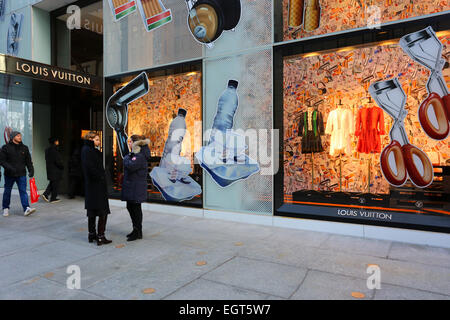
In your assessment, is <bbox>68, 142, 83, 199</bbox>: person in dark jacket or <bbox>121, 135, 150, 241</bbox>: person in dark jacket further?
<bbox>68, 142, 83, 199</bbox>: person in dark jacket

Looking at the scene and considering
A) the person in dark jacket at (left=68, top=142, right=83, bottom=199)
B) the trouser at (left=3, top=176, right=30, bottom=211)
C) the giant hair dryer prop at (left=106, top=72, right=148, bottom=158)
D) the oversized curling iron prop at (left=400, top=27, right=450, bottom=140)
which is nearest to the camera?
the oversized curling iron prop at (left=400, top=27, right=450, bottom=140)

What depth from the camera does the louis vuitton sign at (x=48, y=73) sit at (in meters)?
6.63

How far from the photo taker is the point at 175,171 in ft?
25.3

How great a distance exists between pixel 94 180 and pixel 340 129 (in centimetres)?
489

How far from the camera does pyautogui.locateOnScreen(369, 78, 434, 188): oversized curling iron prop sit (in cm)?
545

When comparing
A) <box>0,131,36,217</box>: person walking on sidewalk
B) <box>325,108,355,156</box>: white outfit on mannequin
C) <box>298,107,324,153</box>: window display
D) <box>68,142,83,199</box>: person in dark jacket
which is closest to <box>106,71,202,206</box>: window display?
<box>68,142,83,199</box>: person in dark jacket

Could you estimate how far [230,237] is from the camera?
5.51 m

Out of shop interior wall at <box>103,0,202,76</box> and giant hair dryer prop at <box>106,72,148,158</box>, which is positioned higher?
shop interior wall at <box>103,0,202,76</box>

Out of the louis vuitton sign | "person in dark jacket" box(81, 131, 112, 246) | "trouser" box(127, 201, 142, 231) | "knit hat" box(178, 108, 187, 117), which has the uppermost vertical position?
the louis vuitton sign

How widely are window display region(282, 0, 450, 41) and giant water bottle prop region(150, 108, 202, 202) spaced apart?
330 centimetres

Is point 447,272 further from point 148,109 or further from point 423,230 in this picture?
point 148,109

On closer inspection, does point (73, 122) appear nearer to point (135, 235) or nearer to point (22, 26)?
point (22, 26)

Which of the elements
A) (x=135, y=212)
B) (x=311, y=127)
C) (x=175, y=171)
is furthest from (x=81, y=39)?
(x=311, y=127)

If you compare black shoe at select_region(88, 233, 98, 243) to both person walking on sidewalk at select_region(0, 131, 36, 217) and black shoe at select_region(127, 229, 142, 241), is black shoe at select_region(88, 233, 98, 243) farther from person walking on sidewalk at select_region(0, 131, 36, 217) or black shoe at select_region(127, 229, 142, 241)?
person walking on sidewalk at select_region(0, 131, 36, 217)
